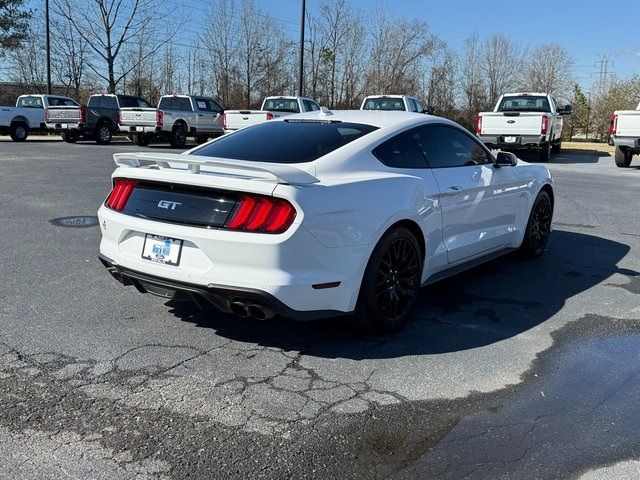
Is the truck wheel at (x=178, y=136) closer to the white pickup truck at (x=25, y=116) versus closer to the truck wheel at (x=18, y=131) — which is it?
the white pickup truck at (x=25, y=116)

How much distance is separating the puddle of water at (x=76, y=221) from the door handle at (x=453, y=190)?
491 cm

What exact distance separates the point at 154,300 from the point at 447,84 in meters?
41.7

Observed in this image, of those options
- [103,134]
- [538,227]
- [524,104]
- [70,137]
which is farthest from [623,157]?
[70,137]

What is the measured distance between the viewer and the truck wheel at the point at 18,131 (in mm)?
25703

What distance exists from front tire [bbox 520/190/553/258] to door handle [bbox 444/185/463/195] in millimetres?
1823

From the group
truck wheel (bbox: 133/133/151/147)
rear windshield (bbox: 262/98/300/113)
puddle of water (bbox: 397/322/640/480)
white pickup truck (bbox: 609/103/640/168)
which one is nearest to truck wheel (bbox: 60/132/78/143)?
truck wheel (bbox: 133/133/151/147)

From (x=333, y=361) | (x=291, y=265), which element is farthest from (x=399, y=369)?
(x=291, y=265)

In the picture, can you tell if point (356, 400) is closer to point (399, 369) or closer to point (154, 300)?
point (399, 369)

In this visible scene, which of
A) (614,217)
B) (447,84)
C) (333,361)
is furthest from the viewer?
(447,84)

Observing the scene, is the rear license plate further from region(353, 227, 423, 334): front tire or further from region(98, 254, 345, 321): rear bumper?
region(353, 227, 423, 334): front tire

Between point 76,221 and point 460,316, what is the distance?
17.9 feet

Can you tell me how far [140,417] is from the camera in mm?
3252

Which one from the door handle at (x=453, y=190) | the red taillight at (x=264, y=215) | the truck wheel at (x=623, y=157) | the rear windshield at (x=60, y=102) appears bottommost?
the red taillight at (x=264, y=215)

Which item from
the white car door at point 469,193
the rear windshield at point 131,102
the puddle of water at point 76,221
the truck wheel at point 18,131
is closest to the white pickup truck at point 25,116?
the truck wheel at point 18,131
